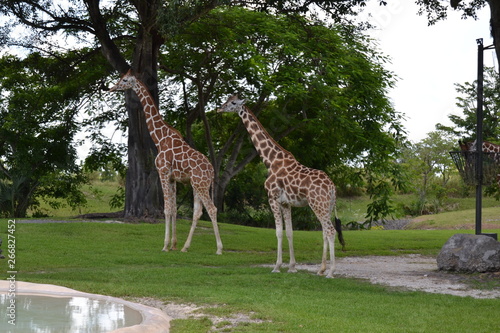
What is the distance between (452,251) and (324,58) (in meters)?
12.7

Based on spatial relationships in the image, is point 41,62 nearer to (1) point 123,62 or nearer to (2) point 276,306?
(1) point 123,62

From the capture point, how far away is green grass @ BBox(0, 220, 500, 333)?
808cm

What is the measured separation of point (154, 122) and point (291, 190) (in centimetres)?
560

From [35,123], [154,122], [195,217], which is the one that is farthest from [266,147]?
[35,123]

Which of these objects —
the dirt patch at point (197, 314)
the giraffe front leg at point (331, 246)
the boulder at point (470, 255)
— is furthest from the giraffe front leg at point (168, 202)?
the dirt patch at point (197, 314)

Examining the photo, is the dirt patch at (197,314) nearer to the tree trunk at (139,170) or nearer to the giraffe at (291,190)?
the giraffe at (291,190)

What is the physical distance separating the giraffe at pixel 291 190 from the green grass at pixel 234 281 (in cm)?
75

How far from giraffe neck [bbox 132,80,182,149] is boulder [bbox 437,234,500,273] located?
269 inches

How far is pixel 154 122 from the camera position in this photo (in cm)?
1680

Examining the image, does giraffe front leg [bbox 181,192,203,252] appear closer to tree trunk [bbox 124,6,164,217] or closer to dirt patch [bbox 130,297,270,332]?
tree trunk [bbox 124,6,164,217]

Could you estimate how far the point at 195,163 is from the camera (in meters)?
15.8

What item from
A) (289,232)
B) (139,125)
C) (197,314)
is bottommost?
(197,314)

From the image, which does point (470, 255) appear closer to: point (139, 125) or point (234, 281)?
point (234, 281)

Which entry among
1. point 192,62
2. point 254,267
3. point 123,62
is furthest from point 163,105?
point 254,267
